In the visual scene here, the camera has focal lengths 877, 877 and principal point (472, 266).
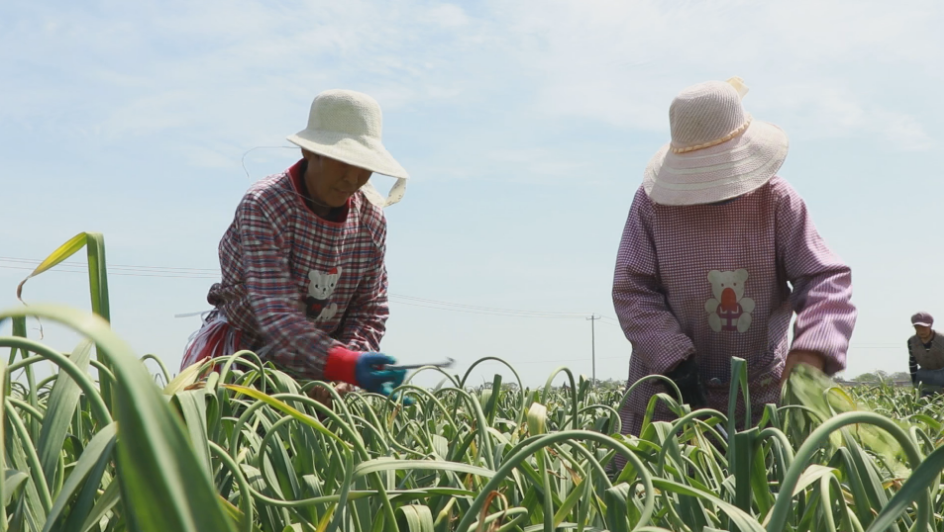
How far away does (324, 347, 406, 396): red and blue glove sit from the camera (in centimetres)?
159

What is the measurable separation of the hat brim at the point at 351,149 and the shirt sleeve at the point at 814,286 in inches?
30.6

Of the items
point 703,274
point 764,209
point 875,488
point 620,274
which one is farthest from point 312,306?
point 875,488

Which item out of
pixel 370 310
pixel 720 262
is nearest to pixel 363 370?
pixel 370 310

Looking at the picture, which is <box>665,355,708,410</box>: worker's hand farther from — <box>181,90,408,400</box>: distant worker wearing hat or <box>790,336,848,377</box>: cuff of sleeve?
<box>181,90,408,400</box>: distant worker wearing hat

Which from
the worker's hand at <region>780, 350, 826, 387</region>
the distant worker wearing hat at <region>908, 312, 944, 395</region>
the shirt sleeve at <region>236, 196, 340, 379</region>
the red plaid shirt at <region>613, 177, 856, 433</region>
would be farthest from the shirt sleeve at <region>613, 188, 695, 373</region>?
the distant worker wearing hat at <region>908, 312, 944, 395</region>

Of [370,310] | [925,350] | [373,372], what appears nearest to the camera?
[373,372]

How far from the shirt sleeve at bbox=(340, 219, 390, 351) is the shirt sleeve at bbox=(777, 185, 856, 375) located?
85 centimetres

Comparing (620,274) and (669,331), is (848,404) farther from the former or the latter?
(620,274)

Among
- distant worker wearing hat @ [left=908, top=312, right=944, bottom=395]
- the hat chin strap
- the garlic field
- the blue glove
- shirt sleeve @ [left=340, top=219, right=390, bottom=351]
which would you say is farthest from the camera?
distant worker wearing hat @ [left=908, top=312, right=944, bottom=395]

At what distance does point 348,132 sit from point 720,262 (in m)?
0.80

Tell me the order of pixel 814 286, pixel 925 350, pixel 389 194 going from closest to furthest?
1. pixel 814 286
2. pixel 389 194
3. pixel 925 350

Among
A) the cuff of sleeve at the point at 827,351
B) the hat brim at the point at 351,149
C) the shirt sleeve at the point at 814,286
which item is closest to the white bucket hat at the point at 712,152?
the shirt sleeve at the point at 814,286

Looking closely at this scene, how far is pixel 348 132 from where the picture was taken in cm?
182

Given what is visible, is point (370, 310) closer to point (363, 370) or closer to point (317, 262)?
point (317, 262)
